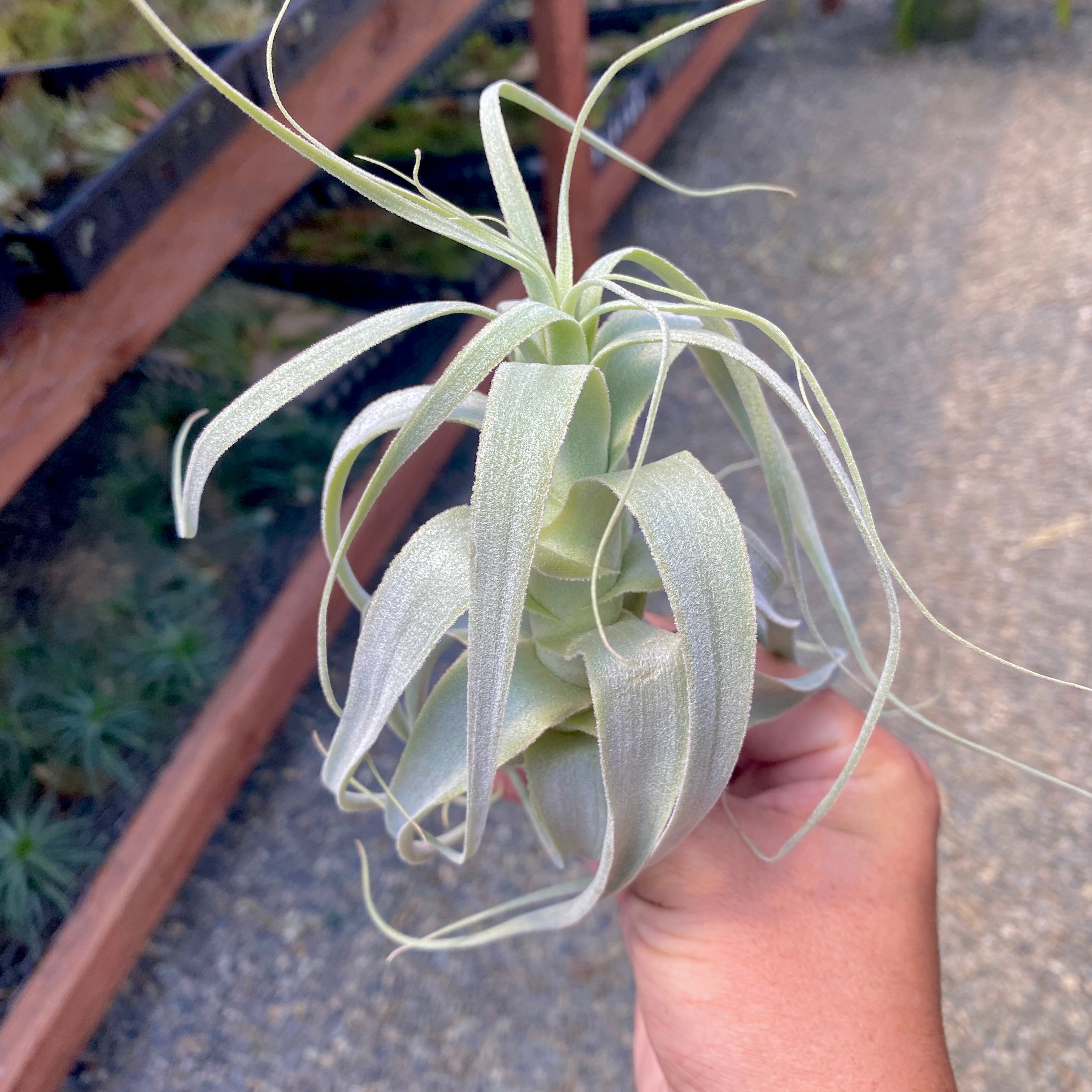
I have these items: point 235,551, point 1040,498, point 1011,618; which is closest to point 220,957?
point 235,551

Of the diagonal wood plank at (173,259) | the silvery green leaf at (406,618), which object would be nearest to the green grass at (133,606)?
the diagonal wood plank at (173,259)

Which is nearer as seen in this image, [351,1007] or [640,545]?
[640,545]

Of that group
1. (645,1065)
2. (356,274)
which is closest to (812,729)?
(645,1065)

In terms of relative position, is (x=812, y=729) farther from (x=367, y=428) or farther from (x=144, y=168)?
(x=144, y=168)

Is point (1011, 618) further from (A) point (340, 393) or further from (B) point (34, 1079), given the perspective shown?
(B) point (34, 1079)

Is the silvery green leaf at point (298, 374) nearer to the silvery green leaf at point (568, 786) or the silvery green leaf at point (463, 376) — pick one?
the silvery green leaf at point (463, 376)

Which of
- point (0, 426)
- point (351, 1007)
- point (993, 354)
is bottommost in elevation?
point (993, 354)
